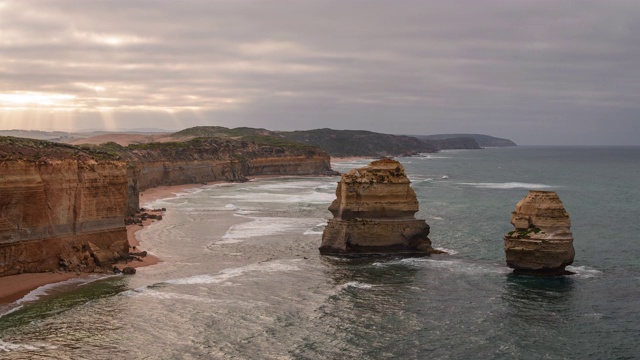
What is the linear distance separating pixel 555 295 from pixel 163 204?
5403cm

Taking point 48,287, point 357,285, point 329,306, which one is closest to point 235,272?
point 357,285

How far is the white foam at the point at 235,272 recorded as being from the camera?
38.8m

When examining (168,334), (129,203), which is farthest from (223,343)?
(129,203)

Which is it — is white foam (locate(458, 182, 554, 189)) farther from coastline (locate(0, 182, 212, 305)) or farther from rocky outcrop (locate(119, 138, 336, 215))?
coastline (locate(0, 182, 212, 305))

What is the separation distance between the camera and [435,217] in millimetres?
68000

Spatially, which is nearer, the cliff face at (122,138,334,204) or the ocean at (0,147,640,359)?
the ocean at (0,147,640,359)

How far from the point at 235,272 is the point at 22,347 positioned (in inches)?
630

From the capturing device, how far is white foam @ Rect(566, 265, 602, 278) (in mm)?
39850

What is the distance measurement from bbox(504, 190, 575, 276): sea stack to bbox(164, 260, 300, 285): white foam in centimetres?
1318

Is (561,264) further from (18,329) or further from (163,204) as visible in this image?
(163,204)

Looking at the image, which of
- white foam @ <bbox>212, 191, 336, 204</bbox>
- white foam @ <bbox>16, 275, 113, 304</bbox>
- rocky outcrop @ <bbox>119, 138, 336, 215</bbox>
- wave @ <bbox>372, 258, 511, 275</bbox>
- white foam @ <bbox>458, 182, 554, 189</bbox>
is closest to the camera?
white foam @ <bbox>16, 275, 113, 304</bbox>

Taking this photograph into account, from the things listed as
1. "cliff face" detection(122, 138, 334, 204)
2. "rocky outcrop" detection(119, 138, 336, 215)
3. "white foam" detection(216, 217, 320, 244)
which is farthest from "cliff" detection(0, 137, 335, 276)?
"cliff face" detection(122, 138, 334, 204)

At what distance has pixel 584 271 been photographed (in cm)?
4094

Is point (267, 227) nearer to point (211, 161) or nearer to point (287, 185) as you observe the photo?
point (287, 185)
